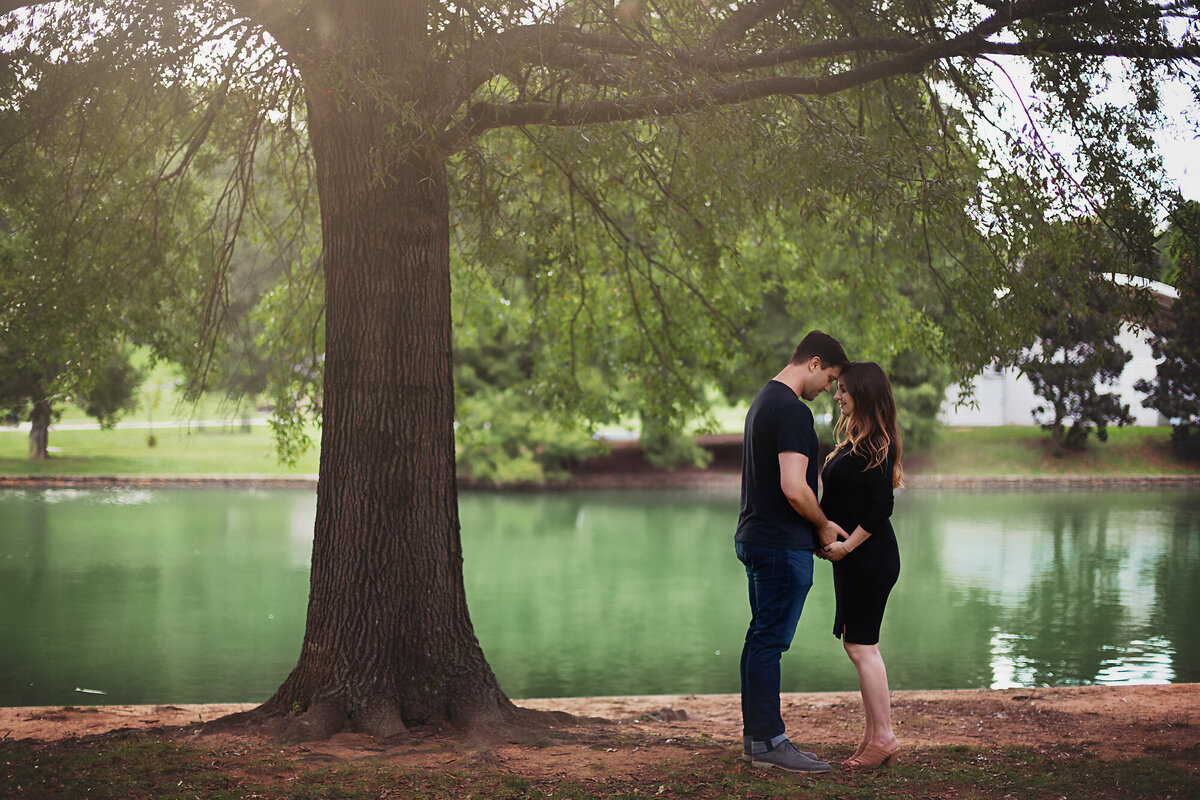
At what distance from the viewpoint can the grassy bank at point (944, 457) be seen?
33.1 metres

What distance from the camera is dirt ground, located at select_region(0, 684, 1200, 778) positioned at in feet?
17.7

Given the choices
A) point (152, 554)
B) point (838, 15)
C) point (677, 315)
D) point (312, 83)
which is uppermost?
point (838, 15)

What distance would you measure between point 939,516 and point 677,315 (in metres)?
15.9

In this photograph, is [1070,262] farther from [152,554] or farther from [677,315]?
[152,554]

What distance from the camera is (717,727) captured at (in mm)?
6801

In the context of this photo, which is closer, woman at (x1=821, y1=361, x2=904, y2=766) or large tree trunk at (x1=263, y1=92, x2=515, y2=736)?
woman at (x1=821, y1=361, x2=904, y2=766)

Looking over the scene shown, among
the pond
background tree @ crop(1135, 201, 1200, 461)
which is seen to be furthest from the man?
background tree @ crop(1135, 201, 1200, 461)

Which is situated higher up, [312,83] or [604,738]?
[312,83]

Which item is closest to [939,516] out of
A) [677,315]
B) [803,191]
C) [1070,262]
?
[677,315]

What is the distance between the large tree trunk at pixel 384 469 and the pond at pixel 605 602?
3.73m

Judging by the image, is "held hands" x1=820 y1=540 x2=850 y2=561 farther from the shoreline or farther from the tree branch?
the shoreline

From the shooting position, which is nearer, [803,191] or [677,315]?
[803,191]

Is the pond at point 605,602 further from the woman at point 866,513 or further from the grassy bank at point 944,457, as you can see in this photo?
the grassy bank at point 944,457

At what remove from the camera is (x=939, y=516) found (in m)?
24.6
